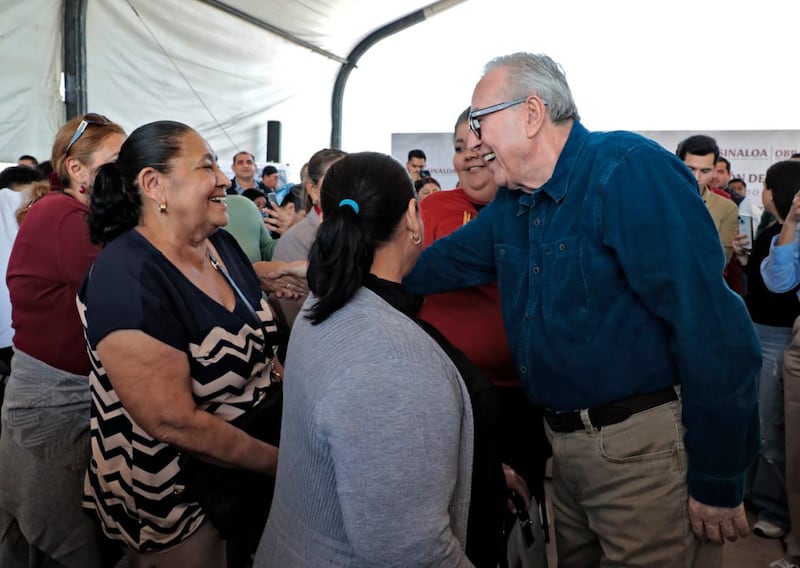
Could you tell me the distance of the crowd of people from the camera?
115 centimetres

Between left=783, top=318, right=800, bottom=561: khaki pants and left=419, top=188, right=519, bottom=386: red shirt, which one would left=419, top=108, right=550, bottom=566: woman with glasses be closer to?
left=419, top=188, right=519, bottom=386: red shirt

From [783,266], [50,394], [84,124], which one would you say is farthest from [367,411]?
[783,266]

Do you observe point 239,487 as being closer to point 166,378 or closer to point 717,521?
point 166,378

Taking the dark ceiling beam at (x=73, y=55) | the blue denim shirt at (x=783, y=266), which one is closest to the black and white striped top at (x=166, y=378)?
the blue denim shirt at (x=783, y=266)

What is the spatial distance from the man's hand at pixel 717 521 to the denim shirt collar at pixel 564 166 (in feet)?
2.47

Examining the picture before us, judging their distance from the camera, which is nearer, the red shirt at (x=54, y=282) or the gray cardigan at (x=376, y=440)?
the gray cardigan at (x=376, y=440)

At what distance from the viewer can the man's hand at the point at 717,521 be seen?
143 cm

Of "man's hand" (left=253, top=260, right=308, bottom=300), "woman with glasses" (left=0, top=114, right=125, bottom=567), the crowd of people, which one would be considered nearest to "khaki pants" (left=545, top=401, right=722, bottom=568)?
the crowd of people

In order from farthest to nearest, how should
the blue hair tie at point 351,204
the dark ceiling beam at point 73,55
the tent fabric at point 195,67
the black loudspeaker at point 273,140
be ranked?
the black loudspeaker at point 273,140
the dark ceiling beam at point 73,55
the tent fabric at point 195,67
the blue hair tie at point 351,204

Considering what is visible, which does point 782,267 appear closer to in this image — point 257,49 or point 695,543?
point 695,543

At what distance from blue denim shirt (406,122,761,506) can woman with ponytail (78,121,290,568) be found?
0.74 metres

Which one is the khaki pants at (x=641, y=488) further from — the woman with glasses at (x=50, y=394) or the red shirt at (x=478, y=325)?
the woman with glasses at (x=50, y=394)

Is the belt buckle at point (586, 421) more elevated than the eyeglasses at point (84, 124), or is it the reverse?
the eyeglasses at point (84, 124)

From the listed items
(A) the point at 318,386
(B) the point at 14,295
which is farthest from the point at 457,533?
(B) the point at 14,295
